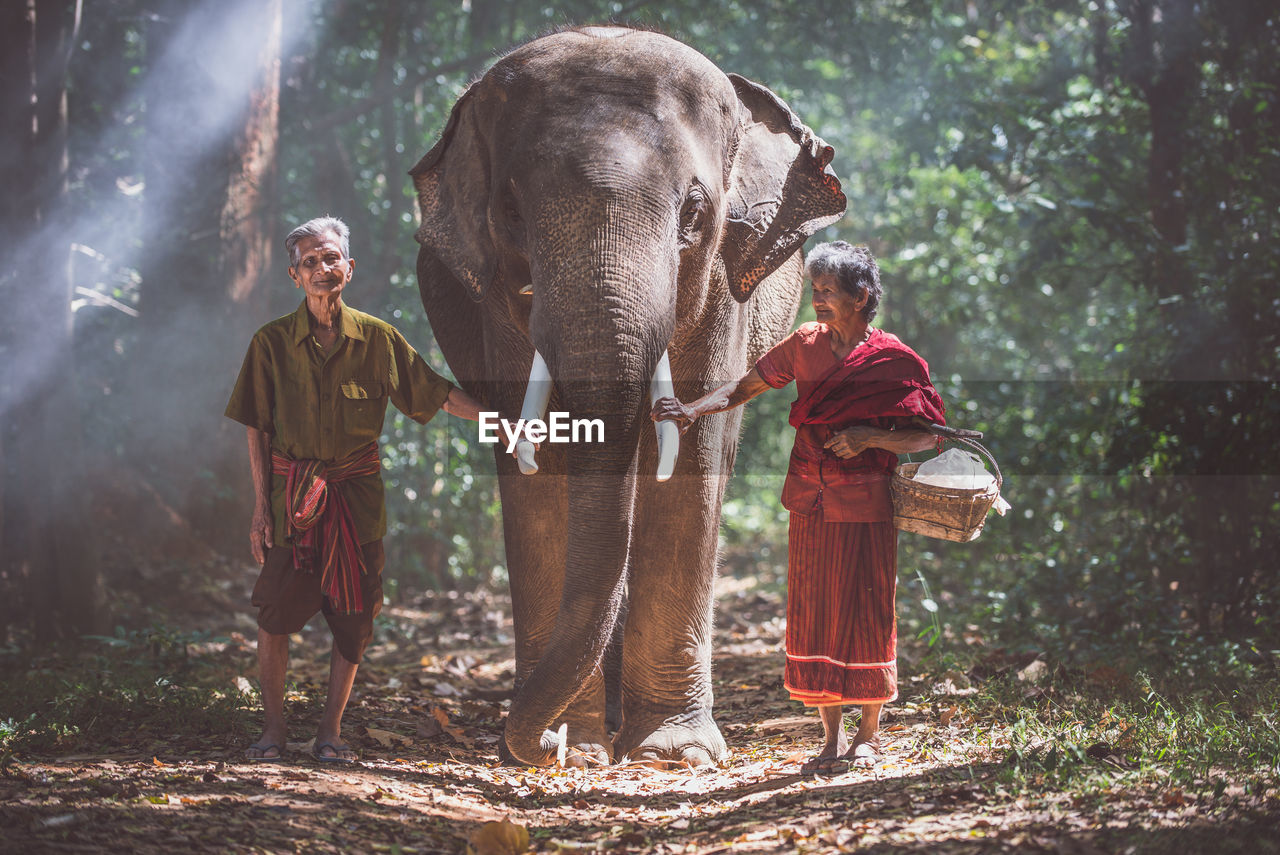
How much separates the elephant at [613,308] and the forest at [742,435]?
19.9 inches

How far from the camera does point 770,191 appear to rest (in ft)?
16.4

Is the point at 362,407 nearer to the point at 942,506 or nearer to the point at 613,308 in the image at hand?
the point at 613,308

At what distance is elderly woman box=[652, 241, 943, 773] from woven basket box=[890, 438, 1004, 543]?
0.37 feet

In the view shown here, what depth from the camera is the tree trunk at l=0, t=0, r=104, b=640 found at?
7164mm

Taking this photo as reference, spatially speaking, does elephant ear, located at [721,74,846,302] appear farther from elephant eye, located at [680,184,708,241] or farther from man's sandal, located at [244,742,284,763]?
man's sandal, located at [244,742,284,763]

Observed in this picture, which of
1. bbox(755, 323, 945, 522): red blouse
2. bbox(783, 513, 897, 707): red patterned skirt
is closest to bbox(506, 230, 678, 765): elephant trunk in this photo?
bbox(755, 323, 945, 522): red blouse

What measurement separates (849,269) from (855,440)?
24.5 inches

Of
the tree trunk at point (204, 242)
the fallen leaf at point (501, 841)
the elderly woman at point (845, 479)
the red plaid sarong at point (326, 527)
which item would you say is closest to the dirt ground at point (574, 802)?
→ the fallen leaf at point (501, 841)

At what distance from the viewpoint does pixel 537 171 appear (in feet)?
14.1

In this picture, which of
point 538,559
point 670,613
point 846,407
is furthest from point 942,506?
point 538,559

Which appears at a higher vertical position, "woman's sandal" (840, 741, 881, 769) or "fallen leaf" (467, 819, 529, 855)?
"woman's sandal" (840, 741, 881, 769)

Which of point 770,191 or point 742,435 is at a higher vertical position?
point 770,191

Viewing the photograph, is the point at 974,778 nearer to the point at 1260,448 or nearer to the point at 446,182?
the point at 446,182

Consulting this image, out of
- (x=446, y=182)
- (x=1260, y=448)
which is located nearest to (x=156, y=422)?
(x=446, y=182)
